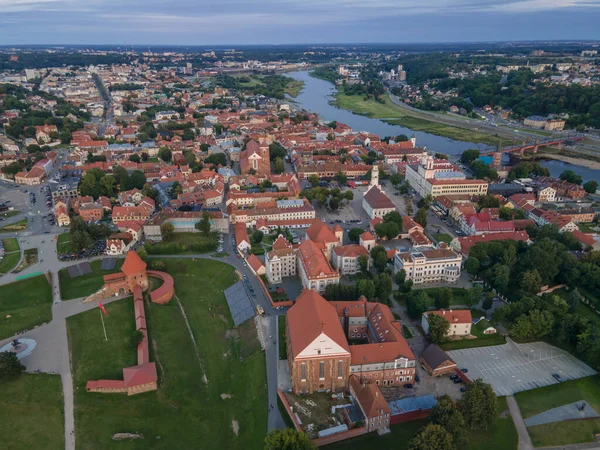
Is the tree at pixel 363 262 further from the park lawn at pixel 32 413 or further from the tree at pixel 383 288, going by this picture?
the park lawn at pixel 32 413

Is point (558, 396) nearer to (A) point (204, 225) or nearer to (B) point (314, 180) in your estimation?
(A) point (204, 225)

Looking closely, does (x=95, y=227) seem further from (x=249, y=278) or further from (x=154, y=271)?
(x=249, y=278)

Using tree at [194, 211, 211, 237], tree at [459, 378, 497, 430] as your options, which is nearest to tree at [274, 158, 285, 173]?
tree at [194, 211, 211, 237]

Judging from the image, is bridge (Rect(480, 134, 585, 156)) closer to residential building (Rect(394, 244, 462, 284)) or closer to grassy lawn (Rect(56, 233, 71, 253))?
residential building (Rect(394, 244, 462, 284))

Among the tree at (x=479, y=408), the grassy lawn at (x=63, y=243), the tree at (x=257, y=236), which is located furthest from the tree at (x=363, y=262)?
the grassy lawn at (x=63, y=243)

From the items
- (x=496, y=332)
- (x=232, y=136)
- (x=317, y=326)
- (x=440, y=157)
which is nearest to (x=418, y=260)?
(x=496, y=332)

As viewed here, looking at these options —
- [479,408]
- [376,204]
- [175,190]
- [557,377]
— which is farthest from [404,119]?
[479,408]
